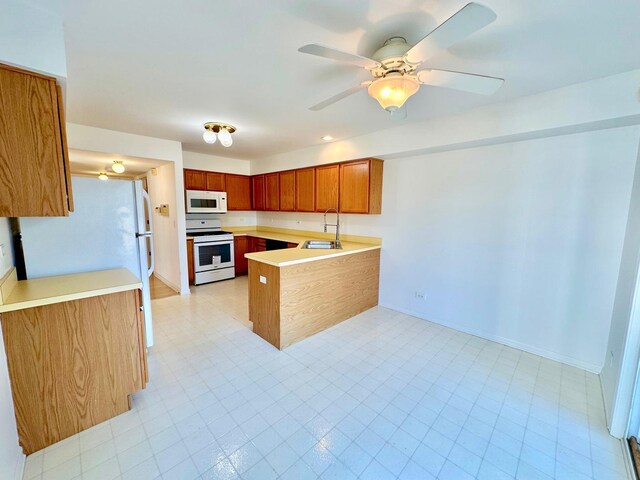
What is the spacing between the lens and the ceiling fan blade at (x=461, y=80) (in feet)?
4.66

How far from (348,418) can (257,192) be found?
4446 mm

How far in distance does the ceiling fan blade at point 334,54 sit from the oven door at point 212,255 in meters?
3.95

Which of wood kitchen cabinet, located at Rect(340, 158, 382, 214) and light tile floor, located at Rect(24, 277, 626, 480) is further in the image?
wood kitchen cabinet, located at Rect(340, 158, 382, 214)

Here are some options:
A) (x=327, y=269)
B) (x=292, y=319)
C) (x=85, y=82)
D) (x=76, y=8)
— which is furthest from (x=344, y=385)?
(x=85, y=82)

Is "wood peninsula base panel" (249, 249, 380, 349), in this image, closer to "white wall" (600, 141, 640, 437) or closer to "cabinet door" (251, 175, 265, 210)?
"white wall" (600, 141, 640, 437)

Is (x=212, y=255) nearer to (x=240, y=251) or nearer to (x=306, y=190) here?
(x=240, y=251)

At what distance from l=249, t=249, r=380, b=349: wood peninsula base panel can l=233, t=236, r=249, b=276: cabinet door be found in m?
2.48

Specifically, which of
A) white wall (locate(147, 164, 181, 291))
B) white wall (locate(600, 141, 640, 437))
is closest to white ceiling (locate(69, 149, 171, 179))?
white wall (locate(147, 164, 181, 291))

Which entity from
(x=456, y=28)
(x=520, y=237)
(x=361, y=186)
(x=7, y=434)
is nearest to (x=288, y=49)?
(x=456, y=28)

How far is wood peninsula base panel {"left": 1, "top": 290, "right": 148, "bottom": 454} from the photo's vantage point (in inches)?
57.6

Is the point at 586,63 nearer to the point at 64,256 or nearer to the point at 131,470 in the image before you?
the point at 131,470

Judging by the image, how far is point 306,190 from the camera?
4324 millimetres

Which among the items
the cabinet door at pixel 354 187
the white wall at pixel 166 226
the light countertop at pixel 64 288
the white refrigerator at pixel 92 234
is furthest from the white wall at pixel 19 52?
the cabinet door at pixel 354 187

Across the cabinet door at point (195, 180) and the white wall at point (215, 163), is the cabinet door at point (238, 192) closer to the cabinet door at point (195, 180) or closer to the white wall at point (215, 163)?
the white wall at point (215, 163)
